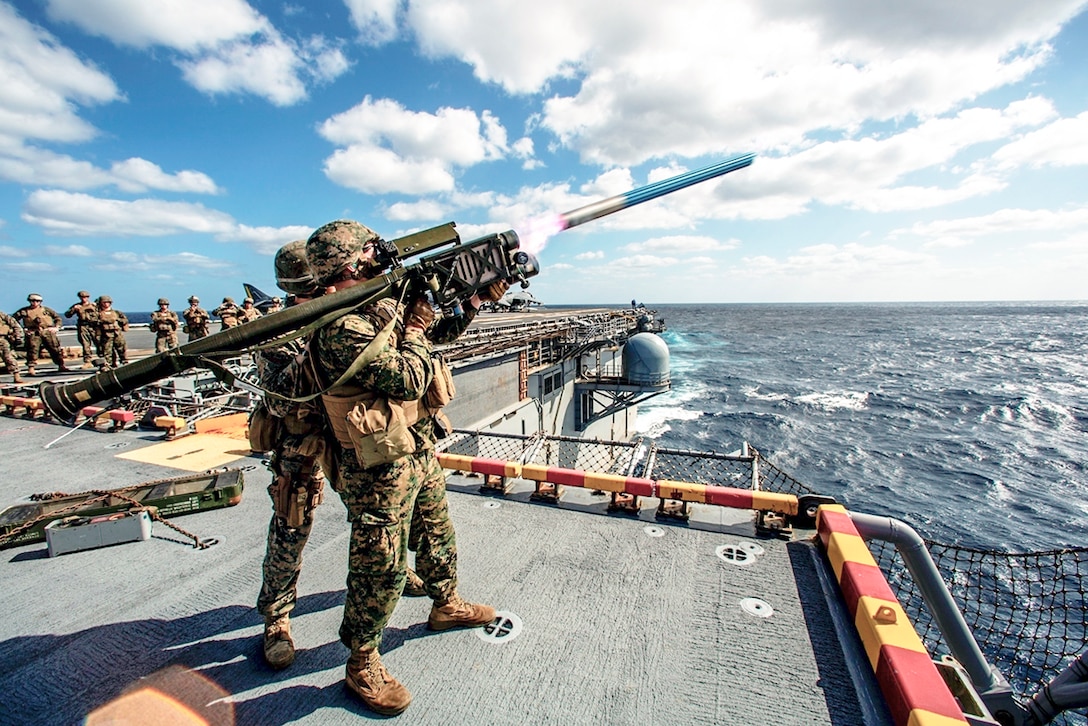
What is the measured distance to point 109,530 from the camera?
13.9 feet

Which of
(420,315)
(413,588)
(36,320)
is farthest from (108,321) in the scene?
(420,315)

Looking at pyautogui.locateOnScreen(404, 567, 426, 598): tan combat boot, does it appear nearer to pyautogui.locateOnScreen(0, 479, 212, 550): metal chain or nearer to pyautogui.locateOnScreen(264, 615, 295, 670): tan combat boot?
pyautogui.locateOnScreen(264, 615, 295, 670): tan combat boot

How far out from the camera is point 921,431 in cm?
2367

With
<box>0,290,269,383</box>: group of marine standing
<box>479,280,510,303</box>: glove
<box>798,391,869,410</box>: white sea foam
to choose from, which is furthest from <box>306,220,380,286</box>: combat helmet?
<box>798,391,869,410</box>: white sea foam

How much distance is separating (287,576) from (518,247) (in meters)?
2.51

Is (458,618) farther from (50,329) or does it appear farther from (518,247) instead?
(50,329)

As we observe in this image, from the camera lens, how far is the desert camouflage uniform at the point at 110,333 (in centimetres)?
1370

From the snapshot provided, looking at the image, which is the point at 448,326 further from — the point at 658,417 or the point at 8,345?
the point at 658,417

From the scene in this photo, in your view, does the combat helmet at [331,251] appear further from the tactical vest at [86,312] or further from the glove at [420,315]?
the tactical vest at [86,312]

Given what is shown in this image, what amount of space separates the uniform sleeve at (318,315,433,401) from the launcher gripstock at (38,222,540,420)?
13cm

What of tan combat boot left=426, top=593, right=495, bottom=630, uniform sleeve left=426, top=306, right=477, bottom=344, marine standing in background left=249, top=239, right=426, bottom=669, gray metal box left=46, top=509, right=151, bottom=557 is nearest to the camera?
marine standing in background left=249, top=239, right=426, bottom=669

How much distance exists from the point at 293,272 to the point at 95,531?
3216mm

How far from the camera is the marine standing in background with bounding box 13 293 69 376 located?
45.4 feet

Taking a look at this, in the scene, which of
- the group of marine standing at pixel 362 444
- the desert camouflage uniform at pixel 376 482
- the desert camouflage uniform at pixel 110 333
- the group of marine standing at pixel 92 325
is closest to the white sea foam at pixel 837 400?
the group of marine standing at pixel 92 325
